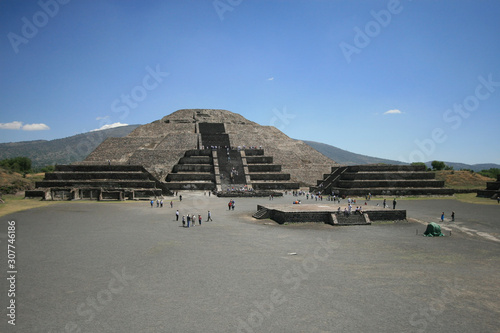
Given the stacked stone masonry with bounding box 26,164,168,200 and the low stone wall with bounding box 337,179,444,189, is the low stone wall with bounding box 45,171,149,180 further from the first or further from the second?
the low stone wall with bounding box 337,179,444,189

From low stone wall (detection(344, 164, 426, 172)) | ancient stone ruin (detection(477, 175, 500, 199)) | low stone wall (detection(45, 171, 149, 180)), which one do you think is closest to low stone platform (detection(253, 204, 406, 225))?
low stone wall (detection(344, 164, 426, 172))

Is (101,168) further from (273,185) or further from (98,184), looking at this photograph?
(273,185)

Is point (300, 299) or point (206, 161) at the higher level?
point (206, 161)

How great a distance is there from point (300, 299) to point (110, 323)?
4586mm

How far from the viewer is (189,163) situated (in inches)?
1864

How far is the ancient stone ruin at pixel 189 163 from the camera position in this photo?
36.7 m

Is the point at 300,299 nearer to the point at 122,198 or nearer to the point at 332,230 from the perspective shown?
the point at 332,230

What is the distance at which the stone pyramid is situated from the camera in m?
A: 51.6

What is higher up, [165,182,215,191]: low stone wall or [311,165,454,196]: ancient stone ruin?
[311,165,454,196]: ancient stone ruin

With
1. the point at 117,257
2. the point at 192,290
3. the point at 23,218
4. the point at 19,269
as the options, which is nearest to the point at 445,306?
the point at 192,290

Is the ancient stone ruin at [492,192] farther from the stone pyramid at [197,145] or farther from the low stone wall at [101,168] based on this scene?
the low stone wall at [101,168]

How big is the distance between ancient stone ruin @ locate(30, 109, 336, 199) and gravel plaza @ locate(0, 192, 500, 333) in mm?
19106

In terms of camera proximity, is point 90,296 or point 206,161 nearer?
point 90,296

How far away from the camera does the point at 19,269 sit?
35.1ft
